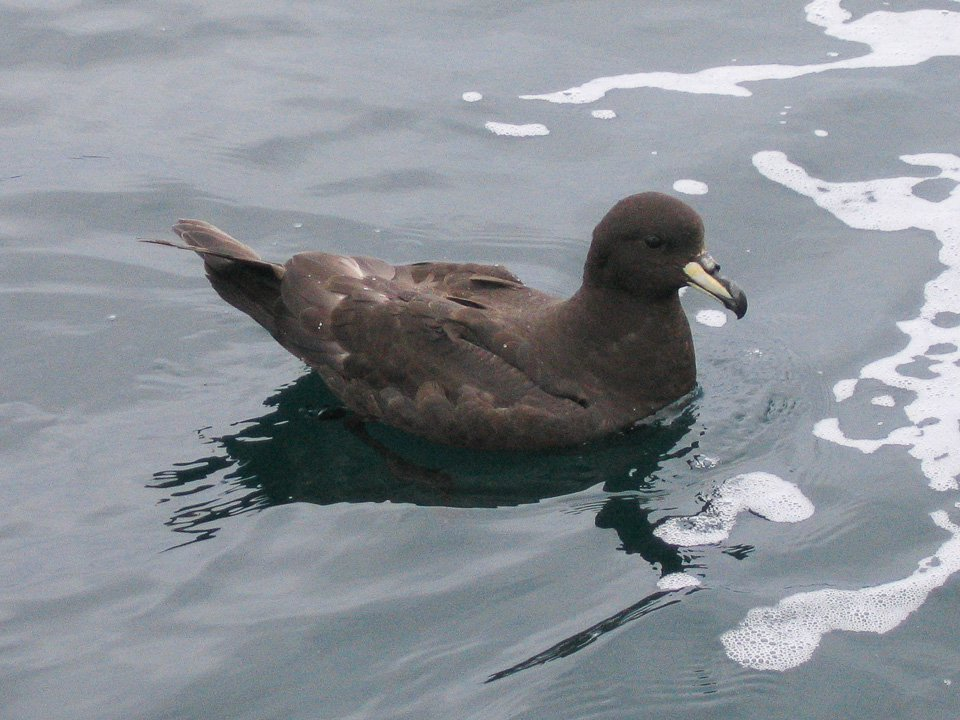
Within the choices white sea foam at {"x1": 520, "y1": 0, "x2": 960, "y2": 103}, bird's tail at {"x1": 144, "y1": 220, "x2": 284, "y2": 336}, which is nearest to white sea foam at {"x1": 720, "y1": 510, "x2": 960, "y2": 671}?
bird's tail at {"x1": 144, "y1": 220, "x2": 284, "y2": 336}

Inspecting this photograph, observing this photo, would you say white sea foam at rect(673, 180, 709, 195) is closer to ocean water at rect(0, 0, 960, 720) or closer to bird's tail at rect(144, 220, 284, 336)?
ocean water at rect(0, 0, 960, 720)

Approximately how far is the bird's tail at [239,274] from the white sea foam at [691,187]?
2.75m

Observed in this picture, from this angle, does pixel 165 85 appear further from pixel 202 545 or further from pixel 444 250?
pixel 202 545

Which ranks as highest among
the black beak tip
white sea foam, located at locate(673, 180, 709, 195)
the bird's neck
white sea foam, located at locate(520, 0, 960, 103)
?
white sea foam, located at locate(520, 0, 960, 103)

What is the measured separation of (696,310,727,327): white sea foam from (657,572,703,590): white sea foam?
2329 mm

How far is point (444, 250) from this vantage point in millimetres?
8070

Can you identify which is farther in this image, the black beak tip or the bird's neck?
the bird's neck

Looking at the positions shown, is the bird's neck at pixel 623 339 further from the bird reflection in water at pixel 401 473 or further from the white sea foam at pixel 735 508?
the white sea foam at pixel 735 508

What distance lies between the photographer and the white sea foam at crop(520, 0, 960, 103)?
9570 millimetres

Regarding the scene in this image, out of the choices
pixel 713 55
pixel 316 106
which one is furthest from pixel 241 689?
pixel 713 55

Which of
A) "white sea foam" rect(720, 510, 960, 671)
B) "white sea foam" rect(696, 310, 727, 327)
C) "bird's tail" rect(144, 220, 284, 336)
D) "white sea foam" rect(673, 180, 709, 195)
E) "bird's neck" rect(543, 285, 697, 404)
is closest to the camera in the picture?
"white sea foam" rect(720, 510, 960, 671)

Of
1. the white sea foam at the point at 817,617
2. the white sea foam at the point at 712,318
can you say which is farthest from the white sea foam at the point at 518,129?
the white sea foam at the point at 817,617

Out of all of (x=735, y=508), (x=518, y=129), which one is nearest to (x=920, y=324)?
(x=735, y=508)

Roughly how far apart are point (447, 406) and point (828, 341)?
213 centimetres
